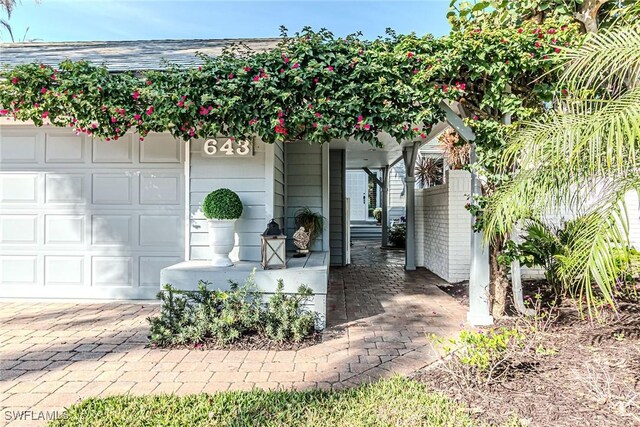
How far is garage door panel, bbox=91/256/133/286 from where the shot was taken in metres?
5.21

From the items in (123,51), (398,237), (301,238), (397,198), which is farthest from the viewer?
(397,198)

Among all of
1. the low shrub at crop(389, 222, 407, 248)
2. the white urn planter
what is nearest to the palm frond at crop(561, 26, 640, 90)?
the white urn planter

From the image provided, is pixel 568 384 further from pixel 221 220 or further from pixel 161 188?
pixel 161 188

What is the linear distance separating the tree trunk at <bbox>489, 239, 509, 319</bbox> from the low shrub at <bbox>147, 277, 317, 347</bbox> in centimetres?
200

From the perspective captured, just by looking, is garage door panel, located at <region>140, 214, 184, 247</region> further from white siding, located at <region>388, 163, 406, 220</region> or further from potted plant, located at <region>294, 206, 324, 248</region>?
white siding, located at <region>388, 163, 406, 220</region>

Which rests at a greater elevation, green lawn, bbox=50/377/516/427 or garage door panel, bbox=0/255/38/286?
garage door panel, bbox=0/255/38/286

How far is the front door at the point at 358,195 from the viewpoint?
17.4m

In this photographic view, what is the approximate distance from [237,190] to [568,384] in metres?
3.72

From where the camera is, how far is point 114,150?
522cm

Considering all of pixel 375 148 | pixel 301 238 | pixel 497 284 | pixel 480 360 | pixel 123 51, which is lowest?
pixel 480 360

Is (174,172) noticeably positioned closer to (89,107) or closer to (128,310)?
(89,107)

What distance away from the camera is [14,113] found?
430 centimetres

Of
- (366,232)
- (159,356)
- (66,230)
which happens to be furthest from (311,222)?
(366,232)

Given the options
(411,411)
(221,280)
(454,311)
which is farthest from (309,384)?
(454,311)
